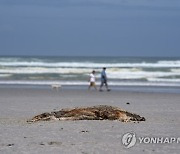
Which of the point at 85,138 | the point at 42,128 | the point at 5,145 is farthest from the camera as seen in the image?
the point at 42,128

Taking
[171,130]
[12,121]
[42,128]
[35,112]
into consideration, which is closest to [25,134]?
[42,128]

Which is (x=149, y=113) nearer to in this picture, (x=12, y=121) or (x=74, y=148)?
(x=12, y=121)

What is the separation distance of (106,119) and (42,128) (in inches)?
73.5

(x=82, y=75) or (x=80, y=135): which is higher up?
(x=82, y=75)

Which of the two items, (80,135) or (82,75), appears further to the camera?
(82,75)

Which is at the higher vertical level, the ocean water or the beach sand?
the ocean water

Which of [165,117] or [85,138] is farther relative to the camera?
[165,117]

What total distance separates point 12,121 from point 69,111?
1.48m

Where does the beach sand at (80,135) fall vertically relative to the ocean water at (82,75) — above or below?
below

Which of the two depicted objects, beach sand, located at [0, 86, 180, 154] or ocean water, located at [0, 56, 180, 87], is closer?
beach sand, located at [0, 86, 180, 154]

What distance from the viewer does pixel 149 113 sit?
1352cm

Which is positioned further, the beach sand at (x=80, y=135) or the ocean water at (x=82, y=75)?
the ocean water at (x=82, y=75)

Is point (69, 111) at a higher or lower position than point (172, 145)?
→ higher

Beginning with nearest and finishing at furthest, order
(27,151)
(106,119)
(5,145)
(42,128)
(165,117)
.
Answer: (27,151), (5,145), (42,128), (106,119), (165,117)
